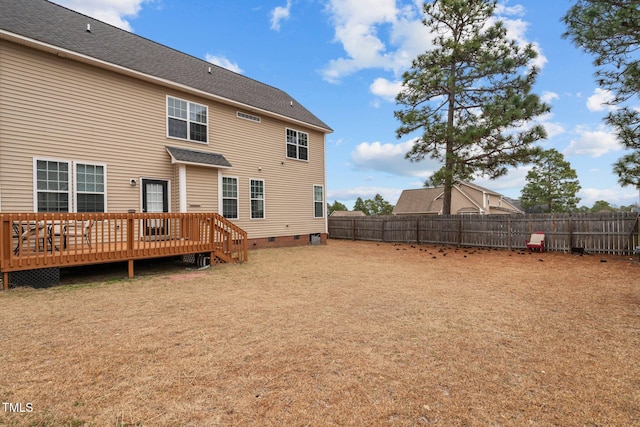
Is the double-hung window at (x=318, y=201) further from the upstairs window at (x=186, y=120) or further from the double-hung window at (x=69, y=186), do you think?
the double-hung window at (x=69, y=186)

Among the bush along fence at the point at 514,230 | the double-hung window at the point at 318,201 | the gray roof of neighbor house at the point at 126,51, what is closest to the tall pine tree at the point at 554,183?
the bush along fence at the point at 514,230

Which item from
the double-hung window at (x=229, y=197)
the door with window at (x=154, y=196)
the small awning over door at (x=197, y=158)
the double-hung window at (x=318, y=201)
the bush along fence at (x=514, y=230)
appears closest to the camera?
the door with window at (x=154, y=196)

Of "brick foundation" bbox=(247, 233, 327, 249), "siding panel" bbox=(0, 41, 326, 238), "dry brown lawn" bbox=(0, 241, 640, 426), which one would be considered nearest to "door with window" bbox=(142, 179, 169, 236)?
"siding panel" bbox=(0, 41, 326, 238)

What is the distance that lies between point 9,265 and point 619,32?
551 inches

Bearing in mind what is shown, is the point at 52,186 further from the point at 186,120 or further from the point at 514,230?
the point at 514,230

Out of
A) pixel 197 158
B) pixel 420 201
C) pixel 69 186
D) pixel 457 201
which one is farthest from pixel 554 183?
pixel 69 186

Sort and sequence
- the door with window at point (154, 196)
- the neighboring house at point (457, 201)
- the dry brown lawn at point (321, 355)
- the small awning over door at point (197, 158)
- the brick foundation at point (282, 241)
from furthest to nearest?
the neighboring house at point (457, 201) < the brick foundation at point (282, 241) < the small awning over door at point (197, 158) < the door with window at point (154, 196) < the dry brown lawn at point (321, 355)

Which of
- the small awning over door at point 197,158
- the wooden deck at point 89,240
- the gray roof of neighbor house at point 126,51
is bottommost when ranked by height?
the wooden deck at point 89,240

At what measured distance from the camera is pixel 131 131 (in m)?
8.80

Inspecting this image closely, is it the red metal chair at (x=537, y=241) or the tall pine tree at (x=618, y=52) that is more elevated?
the tall pine tree at (x=618, y=52)

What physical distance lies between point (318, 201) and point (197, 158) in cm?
636

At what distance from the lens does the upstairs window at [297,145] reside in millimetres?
13438

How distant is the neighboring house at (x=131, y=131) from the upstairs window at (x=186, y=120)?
0.03m

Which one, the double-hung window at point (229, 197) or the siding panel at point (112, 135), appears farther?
the double-hung window at point (229, 197)
